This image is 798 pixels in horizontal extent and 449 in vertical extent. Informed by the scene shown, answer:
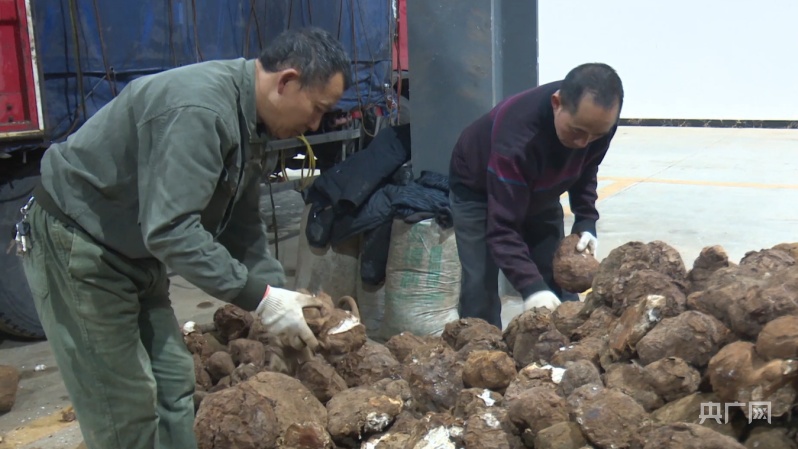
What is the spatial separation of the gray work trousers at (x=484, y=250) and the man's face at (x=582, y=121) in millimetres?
658

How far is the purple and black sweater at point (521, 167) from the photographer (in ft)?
10.5

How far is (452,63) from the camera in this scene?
15.1 ft

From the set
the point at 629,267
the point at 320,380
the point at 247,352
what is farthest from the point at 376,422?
the point at 629,267

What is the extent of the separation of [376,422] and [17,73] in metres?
2.73

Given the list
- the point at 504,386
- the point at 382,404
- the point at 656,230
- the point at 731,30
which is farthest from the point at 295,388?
the point at 731,30

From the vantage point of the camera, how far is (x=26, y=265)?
7.59ft

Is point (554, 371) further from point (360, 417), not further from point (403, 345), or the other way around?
point (403, 345)

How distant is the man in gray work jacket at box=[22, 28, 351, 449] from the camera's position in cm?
195

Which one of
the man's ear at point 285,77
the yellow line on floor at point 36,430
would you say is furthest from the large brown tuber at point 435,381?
the yellow line on floor at point 36,430

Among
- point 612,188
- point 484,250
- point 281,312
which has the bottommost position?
point 612,188

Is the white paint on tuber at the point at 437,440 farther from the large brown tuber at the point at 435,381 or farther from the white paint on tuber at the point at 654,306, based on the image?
the white paint on tuber at the point at 654,306

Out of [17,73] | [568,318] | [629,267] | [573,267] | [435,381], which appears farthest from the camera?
[17,73]

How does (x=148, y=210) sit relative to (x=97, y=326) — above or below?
above

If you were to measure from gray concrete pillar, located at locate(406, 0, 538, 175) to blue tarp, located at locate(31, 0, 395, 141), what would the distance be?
1324 mm
